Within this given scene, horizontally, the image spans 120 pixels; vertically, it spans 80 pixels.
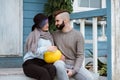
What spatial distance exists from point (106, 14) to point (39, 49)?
1145 millimetres

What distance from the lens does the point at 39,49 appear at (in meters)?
4.59

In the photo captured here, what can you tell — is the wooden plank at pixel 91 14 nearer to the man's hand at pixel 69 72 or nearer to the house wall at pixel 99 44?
the man's hand at pixel 69 72

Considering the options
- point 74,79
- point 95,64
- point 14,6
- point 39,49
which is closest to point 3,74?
point 39,49

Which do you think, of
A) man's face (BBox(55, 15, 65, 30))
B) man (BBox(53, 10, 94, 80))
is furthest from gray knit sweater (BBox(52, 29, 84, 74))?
man's face (BBox(55, 15, 65, 30))

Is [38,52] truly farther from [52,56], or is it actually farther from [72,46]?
[72,46]

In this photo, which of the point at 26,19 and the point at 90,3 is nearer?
the point at 26,19

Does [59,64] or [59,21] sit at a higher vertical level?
[59,21]

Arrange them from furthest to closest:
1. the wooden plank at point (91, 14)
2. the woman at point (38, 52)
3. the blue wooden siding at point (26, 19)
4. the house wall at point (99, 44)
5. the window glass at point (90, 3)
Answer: the window glass at point (90, 3) → the house wall at point (99, 44) → the blue wooden siding at point (26, 19) → the wooden plank at point (91, 14) → the woman at point (38, 52)

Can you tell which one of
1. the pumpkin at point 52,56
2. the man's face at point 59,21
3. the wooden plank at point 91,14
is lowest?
the pumpkin at point 52,56

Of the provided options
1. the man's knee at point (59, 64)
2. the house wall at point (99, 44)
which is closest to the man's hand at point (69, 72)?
the man's knee at point (59, 64)

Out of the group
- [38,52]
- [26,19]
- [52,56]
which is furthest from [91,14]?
[26,19]

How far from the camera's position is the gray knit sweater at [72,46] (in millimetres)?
4820

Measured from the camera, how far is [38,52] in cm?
458

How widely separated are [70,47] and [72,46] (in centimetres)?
3
